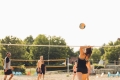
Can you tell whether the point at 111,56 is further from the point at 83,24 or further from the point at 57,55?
the point at 83,24

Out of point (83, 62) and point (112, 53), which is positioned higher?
point (83, 62)

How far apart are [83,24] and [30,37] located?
119 meters

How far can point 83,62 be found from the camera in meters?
9.05

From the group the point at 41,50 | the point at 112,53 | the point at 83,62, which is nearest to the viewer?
the point at 83,62

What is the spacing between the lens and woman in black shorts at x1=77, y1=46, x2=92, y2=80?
29.1ft

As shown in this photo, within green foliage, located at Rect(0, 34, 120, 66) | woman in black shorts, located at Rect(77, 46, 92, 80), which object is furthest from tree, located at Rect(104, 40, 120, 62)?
woman in black shorts, located at Rect(77, 46, 92, 80)

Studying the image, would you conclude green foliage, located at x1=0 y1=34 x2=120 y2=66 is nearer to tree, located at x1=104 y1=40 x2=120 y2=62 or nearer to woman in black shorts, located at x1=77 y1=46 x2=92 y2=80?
tree, located at x1=104 y1=40 x2=120 y2=62

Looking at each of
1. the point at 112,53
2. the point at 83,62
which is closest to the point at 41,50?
the point at 112,53

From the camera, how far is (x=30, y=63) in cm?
6381

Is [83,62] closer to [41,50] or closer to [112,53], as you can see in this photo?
[41,50]

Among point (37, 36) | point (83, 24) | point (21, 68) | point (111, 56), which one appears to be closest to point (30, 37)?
point (37, 36)

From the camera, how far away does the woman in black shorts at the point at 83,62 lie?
8.88m

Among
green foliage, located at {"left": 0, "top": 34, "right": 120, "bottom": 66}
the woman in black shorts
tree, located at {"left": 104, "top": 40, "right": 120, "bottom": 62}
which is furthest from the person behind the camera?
tree, located at {"left": 104, "top": 40, "right": 120, "bottom": 62}

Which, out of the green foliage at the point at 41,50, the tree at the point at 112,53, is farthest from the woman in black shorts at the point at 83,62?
the tree at the point at 112,53
